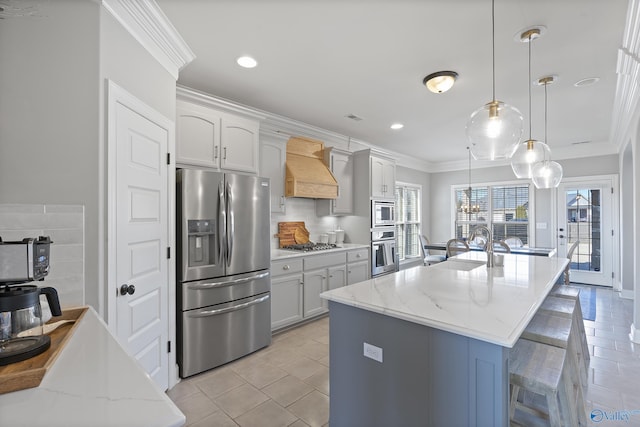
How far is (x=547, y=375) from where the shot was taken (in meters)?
1.38

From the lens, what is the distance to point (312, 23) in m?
2.04

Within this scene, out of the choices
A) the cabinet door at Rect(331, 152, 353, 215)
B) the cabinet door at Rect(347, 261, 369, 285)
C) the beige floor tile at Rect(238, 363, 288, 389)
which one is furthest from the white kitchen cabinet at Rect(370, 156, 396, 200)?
the beige floor tile at Rect(238, 363, 288, 389)

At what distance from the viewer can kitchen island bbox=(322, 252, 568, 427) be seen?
4.05 feet

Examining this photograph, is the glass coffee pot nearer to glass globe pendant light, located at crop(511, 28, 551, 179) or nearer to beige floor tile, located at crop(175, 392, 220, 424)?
beige floor tile, located at crop(175, 392, 220, 424)

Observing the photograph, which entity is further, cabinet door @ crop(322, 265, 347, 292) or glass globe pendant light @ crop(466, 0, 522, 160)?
cabinet door @ crop(322, 265, 347, 292)

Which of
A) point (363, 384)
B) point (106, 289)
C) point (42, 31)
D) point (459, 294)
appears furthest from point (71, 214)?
point (459, 294)

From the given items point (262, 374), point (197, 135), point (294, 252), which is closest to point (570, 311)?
point (262, 374)

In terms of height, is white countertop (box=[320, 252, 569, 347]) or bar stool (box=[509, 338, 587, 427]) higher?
white countertop (box=[320, 252, 569, 347])

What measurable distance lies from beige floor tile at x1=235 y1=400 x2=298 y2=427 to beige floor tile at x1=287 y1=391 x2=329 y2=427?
60 millimetres

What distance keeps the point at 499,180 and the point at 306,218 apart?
4638 mm

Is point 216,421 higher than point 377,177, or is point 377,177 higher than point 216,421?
point 377,177

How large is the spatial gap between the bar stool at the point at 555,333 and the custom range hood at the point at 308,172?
8.77 feet

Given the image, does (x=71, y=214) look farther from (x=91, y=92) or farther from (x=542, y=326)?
(x=542, y=326)

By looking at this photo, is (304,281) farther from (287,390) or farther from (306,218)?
(287,390)
